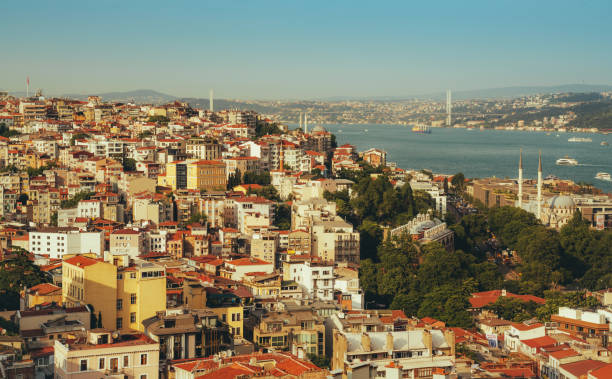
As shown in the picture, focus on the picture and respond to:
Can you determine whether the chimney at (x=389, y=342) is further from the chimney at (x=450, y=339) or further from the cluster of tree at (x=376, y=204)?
the cluster of tree at (x=376, y=204)

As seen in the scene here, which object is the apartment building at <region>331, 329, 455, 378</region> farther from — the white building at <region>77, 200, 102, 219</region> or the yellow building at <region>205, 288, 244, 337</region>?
the white building at <region>77, 200, 102, 219</region>

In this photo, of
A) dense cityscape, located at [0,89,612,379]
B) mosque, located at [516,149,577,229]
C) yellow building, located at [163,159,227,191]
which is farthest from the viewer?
mosque, located at [516,149,577,229]

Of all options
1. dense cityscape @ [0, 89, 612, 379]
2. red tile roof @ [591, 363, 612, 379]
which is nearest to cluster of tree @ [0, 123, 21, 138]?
dense cityscape @ [0, 89, 612, 379]

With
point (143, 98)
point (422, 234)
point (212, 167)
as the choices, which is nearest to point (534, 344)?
point (422, 234)

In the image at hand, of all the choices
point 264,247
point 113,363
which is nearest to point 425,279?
point 264,247

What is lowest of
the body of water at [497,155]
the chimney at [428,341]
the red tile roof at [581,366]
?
the body of water at [497,155]

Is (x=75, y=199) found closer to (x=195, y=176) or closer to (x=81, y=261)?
(x=195, y=176)

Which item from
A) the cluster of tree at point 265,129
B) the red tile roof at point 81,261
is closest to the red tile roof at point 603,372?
the red tile roof at point 81,261
